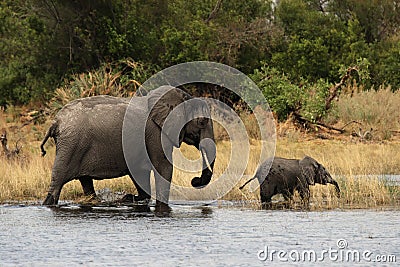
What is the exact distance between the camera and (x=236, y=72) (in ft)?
96.4

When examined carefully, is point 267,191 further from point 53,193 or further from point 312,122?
point 312,122

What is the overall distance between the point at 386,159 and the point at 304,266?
1063 centimetres

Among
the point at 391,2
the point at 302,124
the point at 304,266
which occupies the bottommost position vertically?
the point at 304,266

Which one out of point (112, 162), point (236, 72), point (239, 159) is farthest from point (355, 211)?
point (236, 72)

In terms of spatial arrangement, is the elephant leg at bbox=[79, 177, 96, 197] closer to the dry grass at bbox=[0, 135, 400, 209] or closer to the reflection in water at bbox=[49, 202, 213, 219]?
the reflection in water at bbox=[49, 202, 213, 219]

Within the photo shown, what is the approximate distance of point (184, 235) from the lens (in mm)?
12188

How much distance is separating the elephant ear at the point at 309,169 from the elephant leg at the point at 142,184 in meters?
2.46

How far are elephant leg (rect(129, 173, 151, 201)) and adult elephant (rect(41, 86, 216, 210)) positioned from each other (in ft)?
0.05

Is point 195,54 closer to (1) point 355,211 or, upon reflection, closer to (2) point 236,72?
(2) point 236,72

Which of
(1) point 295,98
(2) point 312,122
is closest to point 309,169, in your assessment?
(2) point 312,122

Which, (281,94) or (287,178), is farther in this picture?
(281,94)

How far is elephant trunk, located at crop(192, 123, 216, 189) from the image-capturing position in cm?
1468

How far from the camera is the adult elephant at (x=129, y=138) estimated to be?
14984mm

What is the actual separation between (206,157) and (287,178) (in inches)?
52.0
